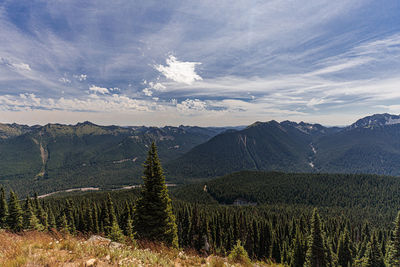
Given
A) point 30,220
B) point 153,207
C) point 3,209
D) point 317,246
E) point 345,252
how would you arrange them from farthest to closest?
point 345,252
point 3,209
point 30,220
point 317,246
point 153,207

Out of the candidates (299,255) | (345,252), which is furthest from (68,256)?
(345,252)

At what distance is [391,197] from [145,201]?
924 ft

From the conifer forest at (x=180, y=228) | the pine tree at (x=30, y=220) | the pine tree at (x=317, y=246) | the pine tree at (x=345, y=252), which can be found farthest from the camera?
the pine tree at (x=345, y=252)

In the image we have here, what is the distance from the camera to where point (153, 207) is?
927 inches

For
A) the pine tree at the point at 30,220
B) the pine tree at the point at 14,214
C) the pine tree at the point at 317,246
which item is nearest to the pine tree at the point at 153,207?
the pine tree at the point at 317,246

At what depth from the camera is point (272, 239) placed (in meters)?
74.4

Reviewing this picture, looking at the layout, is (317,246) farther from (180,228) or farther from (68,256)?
(180,228)

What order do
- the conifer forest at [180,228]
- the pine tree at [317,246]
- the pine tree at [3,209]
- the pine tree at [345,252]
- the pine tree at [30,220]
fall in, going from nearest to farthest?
the conifer forest at [180,228], the pine tree at [317,246], the pine tree at [30,220], the pine tree at [3,209], the pine tree at [345,252]

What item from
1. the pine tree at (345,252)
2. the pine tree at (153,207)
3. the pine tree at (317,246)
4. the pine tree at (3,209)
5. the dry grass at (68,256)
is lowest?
the pine tree at (345,252)

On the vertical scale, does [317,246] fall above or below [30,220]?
below

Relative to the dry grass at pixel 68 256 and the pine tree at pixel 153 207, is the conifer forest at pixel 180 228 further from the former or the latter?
the dry grass at pixel 68 256

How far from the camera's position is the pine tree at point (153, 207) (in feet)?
76.4

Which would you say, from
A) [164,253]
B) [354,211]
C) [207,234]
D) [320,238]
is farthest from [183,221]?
[354,211]

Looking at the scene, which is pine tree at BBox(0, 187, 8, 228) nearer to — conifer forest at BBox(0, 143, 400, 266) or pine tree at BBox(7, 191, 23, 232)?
conifer forest at BBox(0, 143, 400, 266)
